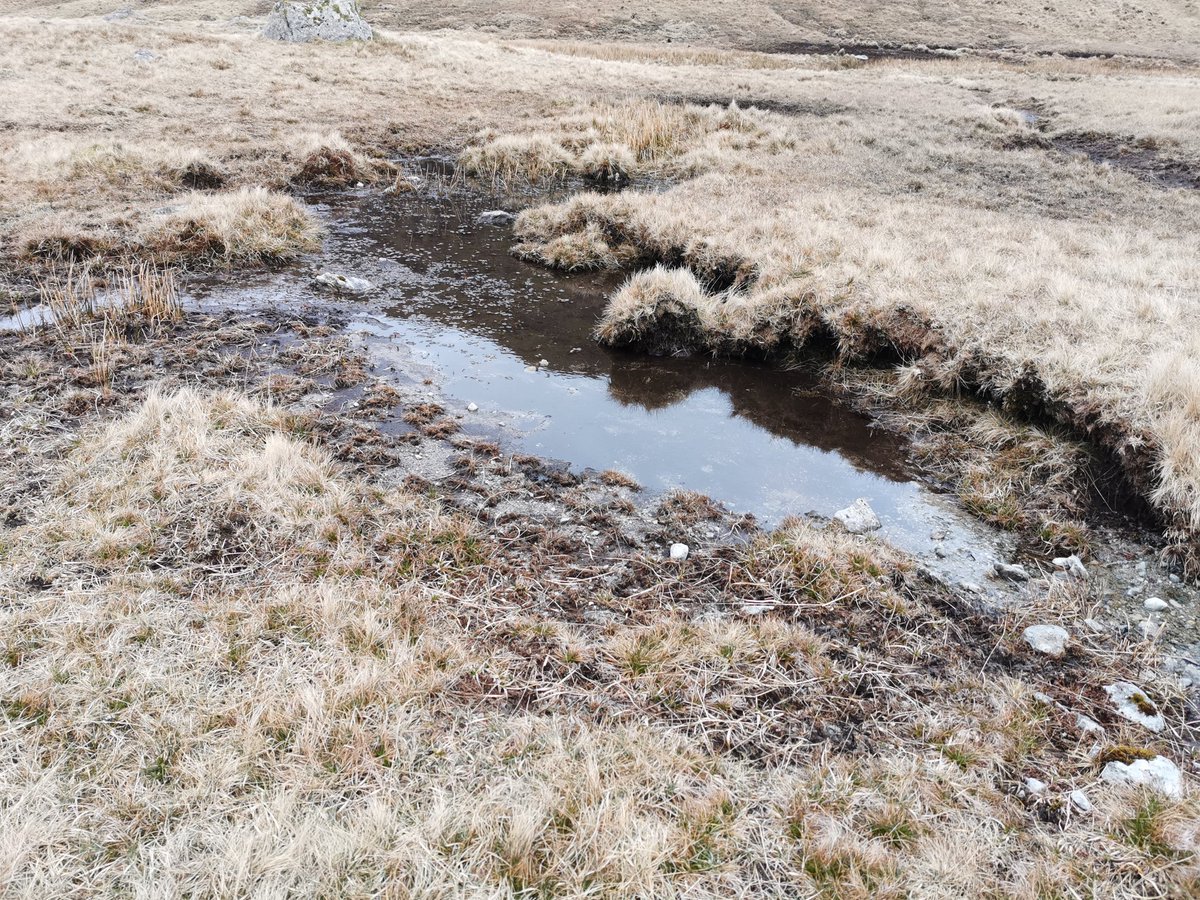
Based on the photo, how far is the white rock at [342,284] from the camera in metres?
11.1

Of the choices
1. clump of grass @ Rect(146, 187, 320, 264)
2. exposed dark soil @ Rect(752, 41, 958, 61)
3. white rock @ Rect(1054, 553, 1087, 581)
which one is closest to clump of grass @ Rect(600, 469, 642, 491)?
white rock @ Rect(1054, 553, 1087, 581)

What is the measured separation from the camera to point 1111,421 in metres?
6.28

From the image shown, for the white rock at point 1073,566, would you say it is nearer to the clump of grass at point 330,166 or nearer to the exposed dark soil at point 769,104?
the clump of grass at point 330,166

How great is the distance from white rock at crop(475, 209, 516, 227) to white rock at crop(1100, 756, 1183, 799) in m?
14.5

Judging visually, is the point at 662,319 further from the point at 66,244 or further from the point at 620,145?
the point at 620,145

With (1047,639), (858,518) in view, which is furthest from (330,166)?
(1047,639)

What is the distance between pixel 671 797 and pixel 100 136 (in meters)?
21.5

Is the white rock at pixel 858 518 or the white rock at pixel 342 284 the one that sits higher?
the white rock at pixel 858 518

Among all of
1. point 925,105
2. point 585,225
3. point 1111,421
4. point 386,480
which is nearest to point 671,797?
point 386,480

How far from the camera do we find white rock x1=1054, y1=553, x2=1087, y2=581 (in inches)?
207

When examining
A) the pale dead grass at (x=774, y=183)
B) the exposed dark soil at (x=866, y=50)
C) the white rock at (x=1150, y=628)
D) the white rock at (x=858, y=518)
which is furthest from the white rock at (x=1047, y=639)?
the exposed dark soil at (x=866, y=50)

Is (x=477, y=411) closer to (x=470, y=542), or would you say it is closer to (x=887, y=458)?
(x=470, y=542)

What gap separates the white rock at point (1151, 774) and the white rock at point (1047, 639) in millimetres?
914

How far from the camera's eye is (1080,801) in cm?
339
